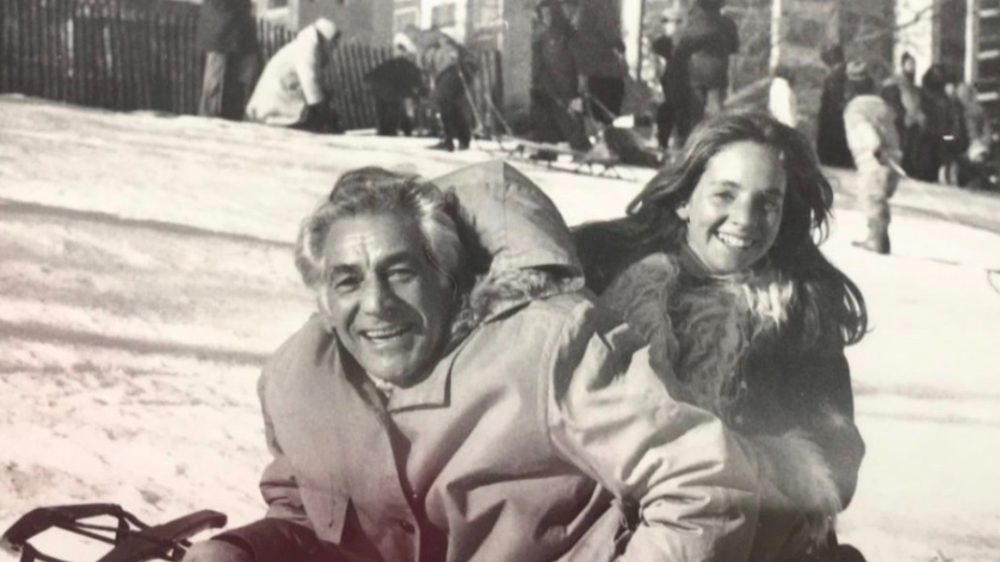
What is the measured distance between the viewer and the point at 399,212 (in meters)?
1.53

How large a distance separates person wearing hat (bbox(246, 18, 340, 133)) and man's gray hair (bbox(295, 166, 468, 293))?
155 mm

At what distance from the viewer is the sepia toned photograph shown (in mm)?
1547

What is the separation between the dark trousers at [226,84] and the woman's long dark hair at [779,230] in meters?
0.53

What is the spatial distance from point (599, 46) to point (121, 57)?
0.70 meters

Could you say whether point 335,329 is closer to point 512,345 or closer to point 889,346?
point 512,345

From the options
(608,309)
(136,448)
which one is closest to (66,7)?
(136,448)

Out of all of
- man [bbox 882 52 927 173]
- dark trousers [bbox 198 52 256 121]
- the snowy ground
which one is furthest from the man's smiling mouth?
man [bbox 882 52 927 173]

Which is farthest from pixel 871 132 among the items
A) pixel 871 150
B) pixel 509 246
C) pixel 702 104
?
pixel 509 246

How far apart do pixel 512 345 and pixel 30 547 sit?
0.68 meters

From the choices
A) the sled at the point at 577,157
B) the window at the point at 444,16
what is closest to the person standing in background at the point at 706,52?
the sled at the point at 577,157

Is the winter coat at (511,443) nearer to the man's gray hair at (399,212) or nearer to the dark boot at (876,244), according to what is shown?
the man's gray hair at (399,212)

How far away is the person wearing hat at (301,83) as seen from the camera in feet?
5.55

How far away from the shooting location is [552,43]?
170 cm

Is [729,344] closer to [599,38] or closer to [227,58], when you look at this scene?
[599,38]
